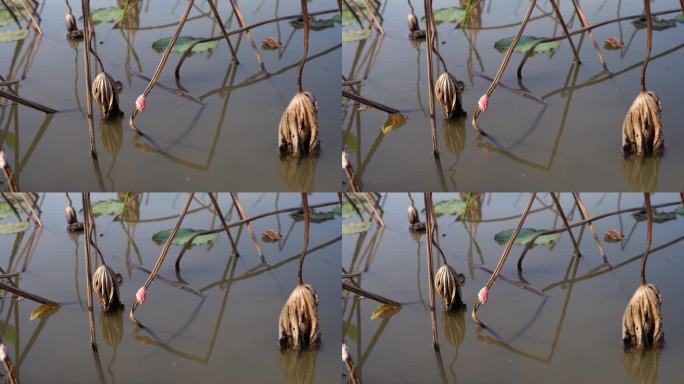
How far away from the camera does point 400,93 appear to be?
10.5 feet

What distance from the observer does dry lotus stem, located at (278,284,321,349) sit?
9.41 ft

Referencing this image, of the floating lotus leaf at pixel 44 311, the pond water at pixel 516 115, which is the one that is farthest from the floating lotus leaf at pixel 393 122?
the floating lotus leaf at pixel 44 311

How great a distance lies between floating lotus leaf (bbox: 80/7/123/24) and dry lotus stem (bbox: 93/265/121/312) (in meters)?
1.04

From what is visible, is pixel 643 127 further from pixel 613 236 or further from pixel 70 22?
pixel 70 22

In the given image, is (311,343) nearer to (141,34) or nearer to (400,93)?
(400,93)

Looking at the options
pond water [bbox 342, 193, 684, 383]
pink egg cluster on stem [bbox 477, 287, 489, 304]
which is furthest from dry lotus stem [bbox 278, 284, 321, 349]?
pink egg cluster on stem [bbox 477, 287, 489, 304]

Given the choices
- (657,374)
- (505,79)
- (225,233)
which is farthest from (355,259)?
(657,374)

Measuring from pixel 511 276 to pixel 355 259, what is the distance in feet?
1.39

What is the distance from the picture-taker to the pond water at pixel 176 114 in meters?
2.90

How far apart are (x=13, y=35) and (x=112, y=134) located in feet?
3.02

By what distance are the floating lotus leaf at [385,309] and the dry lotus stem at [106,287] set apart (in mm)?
657

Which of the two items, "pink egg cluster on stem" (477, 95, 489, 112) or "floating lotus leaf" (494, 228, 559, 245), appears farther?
"floating lotus leaf" (494, 228, 559, 245)

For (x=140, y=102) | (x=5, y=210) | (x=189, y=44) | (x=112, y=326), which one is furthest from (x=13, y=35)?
(x=112, y=326)

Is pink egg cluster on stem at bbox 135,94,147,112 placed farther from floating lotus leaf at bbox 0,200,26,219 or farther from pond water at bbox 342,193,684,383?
floating lotus leaf at bbox 0,200,26,219
